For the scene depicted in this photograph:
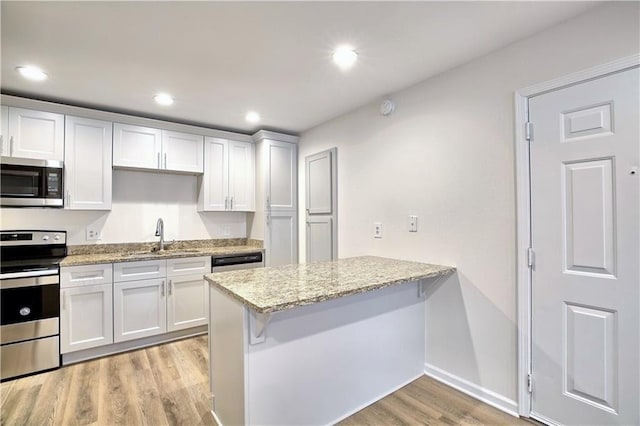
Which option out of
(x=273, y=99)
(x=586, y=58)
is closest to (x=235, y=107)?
(x=273, y=99)

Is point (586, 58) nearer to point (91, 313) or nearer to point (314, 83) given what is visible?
point (314, 83)

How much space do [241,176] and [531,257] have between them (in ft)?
9.98

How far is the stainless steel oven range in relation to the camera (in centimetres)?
229

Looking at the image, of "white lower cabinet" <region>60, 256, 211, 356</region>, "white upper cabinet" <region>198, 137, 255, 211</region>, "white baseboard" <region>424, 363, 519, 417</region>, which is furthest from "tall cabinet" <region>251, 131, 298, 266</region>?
"white baseboard" <region>424, 363, 519, 417</region>

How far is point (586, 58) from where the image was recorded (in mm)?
1594

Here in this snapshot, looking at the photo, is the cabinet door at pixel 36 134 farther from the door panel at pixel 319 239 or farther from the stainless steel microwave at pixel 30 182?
the door panel at pixel 319 239

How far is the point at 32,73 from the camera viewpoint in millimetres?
2203

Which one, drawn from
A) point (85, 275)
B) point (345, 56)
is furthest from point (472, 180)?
point (85, 275)

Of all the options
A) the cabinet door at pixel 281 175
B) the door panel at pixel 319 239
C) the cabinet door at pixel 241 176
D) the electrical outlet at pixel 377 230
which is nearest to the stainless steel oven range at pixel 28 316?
the cabinet door at pixel 241 176

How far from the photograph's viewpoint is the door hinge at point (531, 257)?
1784 millimetres

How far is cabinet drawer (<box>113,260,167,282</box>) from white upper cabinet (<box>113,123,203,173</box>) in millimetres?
994

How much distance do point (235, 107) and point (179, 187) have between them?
4.25 ft

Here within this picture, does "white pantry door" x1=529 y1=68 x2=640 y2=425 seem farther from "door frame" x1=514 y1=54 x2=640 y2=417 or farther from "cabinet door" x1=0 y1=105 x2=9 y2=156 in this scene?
"cabinet door" x1=0 y1=105 x2=9 y2=156

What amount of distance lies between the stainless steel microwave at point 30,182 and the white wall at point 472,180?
284cm
